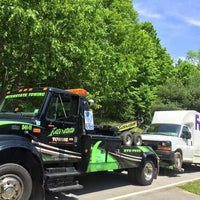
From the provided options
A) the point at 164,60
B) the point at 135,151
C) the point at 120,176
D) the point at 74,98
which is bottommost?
the point at 120,176

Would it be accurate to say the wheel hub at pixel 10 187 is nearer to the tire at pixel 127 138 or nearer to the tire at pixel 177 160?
the tire at pixel 127 138

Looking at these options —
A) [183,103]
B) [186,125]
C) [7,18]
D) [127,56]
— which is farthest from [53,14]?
[183,103]

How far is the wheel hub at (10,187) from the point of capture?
6984mm

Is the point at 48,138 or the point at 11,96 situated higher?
the point at 11,96

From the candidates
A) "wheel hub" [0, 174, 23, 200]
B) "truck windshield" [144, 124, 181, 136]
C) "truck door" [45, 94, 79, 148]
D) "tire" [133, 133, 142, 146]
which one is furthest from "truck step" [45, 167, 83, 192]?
"truck windshield" [144, 124, 181, 136]

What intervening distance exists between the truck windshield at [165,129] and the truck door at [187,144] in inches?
11.4

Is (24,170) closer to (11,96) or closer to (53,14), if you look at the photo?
(11,96)

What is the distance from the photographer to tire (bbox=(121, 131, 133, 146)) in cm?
1097

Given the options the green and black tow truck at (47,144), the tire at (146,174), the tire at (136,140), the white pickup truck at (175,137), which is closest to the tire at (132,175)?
the tire at (146,174)

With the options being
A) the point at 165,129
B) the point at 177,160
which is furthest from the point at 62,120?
the point at 165,129

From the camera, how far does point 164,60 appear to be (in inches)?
1992

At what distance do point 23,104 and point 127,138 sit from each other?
12.0 feet

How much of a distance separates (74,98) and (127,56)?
2157cm

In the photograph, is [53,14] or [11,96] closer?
[11,96]
